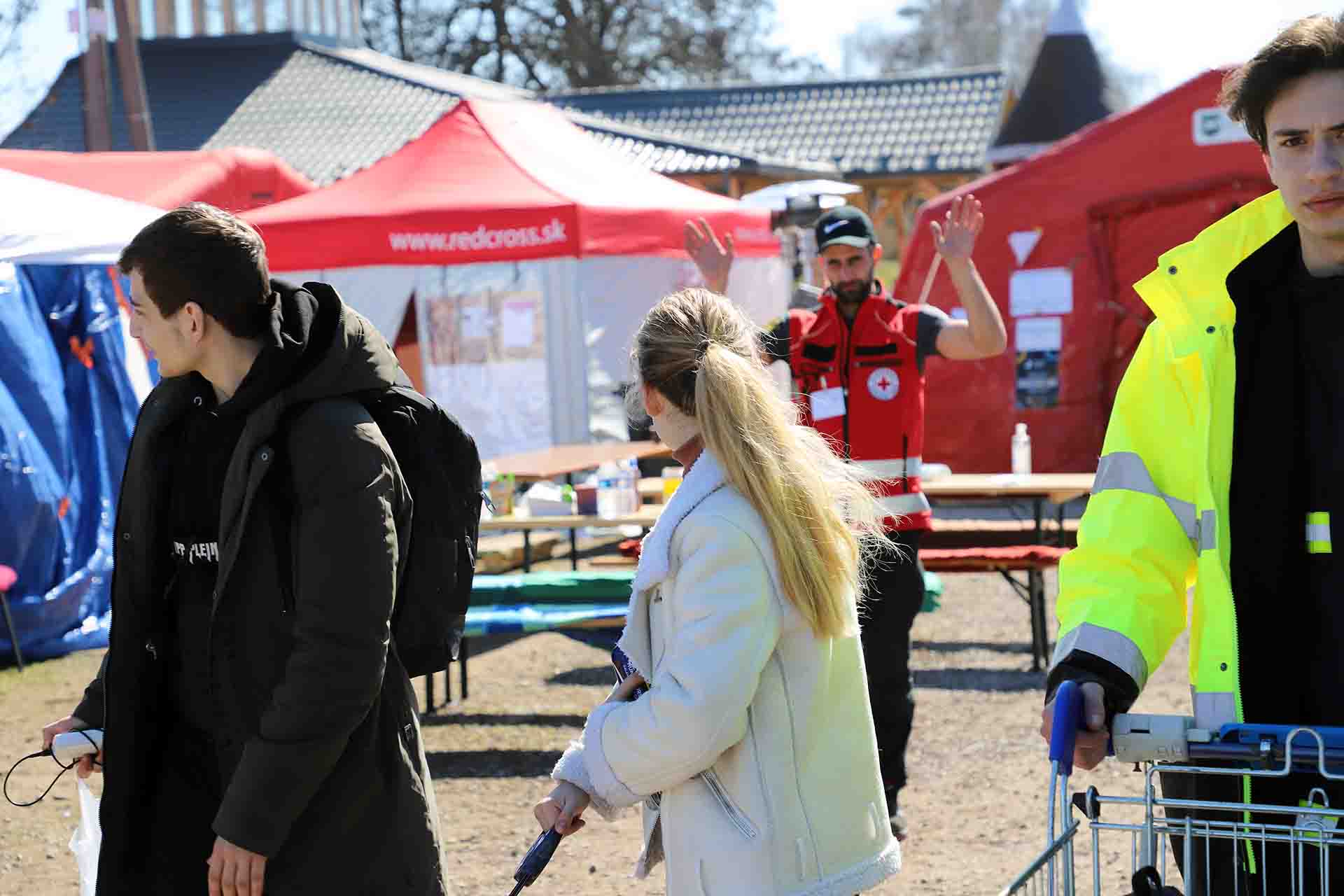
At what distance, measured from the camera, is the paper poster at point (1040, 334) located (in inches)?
563

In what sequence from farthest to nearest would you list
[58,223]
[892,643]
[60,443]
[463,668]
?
[60,443], [58,223], [463,668], [892,643]

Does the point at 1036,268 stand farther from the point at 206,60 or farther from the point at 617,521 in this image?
the point at 206,60

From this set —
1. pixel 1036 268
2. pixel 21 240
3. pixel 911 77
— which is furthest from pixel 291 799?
pixel 911 77

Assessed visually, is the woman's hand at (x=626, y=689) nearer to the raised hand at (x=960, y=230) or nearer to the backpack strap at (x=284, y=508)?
the backpack strap at (x=284, y=508)

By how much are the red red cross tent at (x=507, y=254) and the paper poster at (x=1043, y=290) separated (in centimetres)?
233

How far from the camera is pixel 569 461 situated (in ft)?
36.4

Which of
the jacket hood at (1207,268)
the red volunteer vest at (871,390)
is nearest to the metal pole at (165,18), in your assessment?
the red volunteer vest at (871,390)

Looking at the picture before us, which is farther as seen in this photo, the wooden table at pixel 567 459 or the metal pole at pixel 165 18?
the metal pole at pixel 165 18

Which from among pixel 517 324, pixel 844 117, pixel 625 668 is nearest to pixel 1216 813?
pixel 625 668

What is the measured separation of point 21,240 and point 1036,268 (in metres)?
8.13

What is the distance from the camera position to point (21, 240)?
9047 mm

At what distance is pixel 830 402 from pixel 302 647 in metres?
3.16

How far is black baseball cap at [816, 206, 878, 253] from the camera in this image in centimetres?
587

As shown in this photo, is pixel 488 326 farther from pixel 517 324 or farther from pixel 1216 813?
pixel 1216 813
